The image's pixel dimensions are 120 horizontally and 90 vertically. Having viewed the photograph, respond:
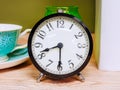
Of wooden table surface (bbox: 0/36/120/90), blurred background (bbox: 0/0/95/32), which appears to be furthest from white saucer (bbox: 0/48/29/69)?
blurred background (bbox: 0/0/95/32)

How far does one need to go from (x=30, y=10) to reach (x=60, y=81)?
595mm

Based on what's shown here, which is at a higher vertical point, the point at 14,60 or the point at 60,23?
the point at 60,23

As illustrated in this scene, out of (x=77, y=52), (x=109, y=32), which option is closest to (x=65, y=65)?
(x=77, y=52)

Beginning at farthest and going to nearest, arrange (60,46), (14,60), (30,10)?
1. (30,10)
2. (14,60)
3. (60,46)

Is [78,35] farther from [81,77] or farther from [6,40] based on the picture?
[6,40]

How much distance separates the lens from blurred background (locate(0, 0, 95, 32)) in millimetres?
1037

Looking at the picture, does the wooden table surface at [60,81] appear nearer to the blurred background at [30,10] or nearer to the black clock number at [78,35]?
the black clock number at [78,35]

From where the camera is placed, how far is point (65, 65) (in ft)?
1.72

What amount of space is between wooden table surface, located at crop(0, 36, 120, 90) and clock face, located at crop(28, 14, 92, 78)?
0.09 feet

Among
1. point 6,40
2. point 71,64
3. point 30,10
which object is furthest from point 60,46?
point 30,10

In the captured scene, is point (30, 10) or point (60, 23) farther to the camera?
point (30, 10)

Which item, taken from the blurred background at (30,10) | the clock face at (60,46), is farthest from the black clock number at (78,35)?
the blurred background at (30,10)

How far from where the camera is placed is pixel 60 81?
0.54m

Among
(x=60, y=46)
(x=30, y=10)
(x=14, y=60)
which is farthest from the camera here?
(x=30, y=10)
